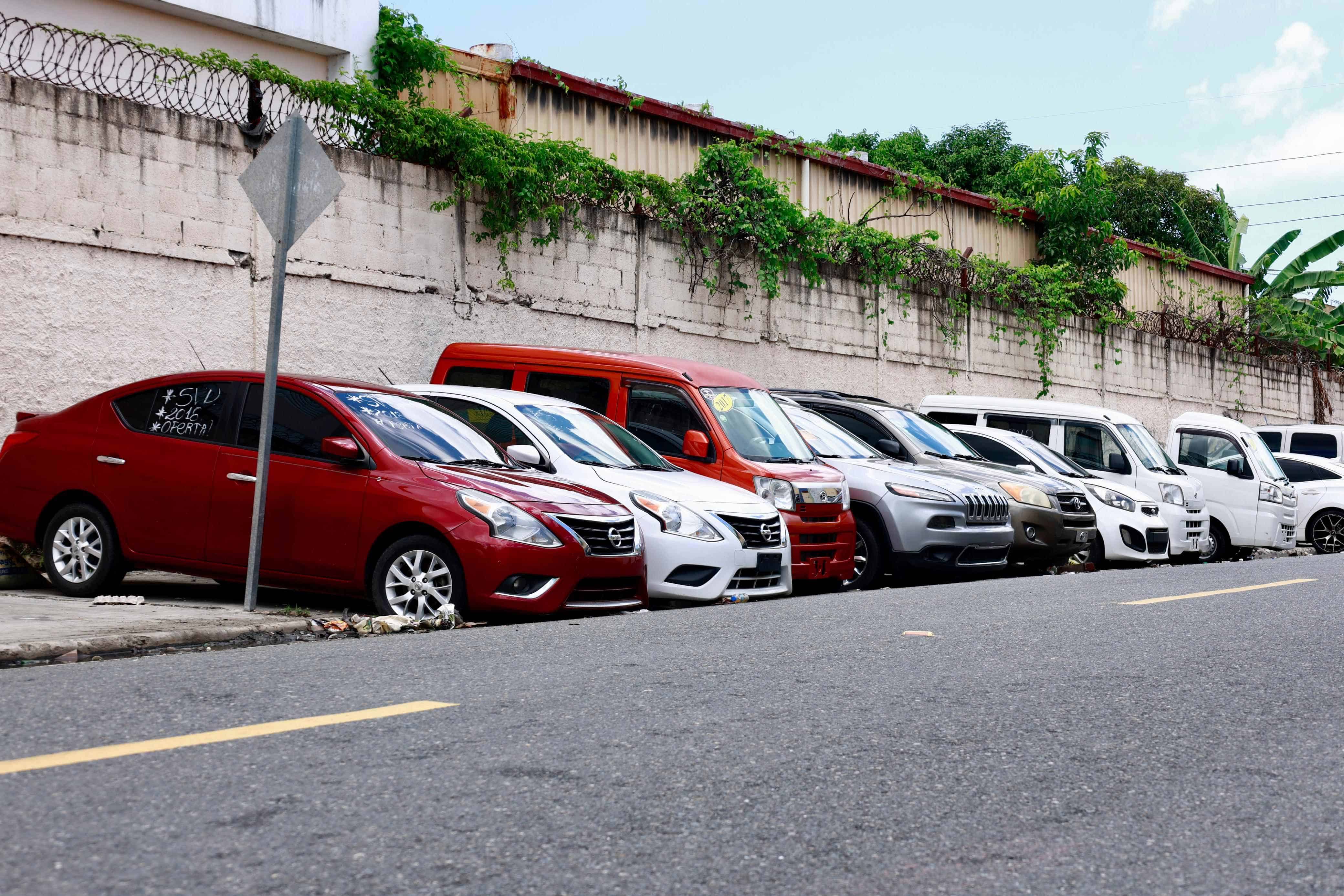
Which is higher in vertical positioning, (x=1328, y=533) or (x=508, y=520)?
(x=1328, y=533)

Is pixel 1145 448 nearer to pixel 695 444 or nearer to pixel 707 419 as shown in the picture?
pixel 707 419

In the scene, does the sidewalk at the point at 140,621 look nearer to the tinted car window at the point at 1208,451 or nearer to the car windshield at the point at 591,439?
the car windshield at the point at 591,439

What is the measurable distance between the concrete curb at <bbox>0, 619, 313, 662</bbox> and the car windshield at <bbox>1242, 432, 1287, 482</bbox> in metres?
14.3

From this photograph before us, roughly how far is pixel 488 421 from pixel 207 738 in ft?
21.0

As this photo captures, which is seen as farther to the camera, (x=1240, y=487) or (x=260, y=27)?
(x=1240, y=487)

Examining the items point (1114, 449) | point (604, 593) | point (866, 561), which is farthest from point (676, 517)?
point (1114, 449)

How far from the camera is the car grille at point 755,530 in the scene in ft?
35.0

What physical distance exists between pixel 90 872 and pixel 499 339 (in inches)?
513

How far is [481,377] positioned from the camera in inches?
533

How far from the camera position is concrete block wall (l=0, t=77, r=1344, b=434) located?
12.4m

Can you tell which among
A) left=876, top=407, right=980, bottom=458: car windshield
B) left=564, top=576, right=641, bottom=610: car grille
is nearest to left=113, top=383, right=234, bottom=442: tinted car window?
left=564, top=576, right=641, bottom=610: car grille

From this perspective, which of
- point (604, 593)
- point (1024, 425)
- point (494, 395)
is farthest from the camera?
point (1024, 425)

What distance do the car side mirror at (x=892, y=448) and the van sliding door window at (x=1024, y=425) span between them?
10.2ft

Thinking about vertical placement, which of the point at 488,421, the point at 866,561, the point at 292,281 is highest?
the point at 292,281
